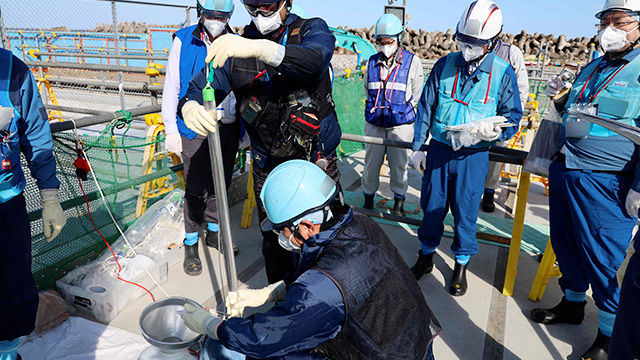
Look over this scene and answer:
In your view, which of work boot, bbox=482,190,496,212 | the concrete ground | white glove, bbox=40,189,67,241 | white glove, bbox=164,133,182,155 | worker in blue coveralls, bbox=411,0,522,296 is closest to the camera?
white glove, bbox=40,189,67,241

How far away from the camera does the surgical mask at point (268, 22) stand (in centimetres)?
229

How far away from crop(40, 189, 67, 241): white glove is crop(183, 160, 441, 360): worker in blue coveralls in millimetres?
1065

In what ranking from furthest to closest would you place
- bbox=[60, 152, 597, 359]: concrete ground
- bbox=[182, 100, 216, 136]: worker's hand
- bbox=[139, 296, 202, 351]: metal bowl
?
bbox=[60, 152, 597, 359]: concrete ground
bbox=[139, 296, 202, 351]: metal bowl
bbox=[182, 100, 216, 136]: worker's hand

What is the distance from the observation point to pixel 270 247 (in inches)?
105

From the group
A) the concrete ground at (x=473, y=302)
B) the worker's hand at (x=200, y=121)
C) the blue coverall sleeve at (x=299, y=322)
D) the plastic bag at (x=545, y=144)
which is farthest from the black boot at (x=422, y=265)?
the worker's hand at (x=200, y=121)

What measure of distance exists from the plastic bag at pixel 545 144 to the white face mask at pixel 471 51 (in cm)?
64

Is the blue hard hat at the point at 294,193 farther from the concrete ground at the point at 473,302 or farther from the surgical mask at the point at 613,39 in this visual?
the surgical mask at the point at 613,39

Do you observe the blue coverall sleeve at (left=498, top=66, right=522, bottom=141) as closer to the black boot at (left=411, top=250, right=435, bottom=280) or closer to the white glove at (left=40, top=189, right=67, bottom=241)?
the black boot at (left=411, top=250, right=435, bottom=280)

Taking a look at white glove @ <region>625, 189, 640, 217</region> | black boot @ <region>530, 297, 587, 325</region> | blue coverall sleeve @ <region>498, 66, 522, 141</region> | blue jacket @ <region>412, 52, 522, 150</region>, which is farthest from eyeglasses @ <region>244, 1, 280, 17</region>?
black boot @ <region>530, 297, 587, 325</region>

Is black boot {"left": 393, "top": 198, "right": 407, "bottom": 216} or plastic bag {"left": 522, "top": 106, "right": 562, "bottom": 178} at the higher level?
plastic bag {"left": 522, "top": 106, "right": 562, "bottom": 178}

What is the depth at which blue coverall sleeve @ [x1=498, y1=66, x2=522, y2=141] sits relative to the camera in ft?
9.39

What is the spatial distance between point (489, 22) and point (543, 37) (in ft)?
87.7

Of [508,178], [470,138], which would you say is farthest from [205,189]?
[508,178]

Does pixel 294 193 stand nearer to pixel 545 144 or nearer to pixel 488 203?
pixel 545 144
